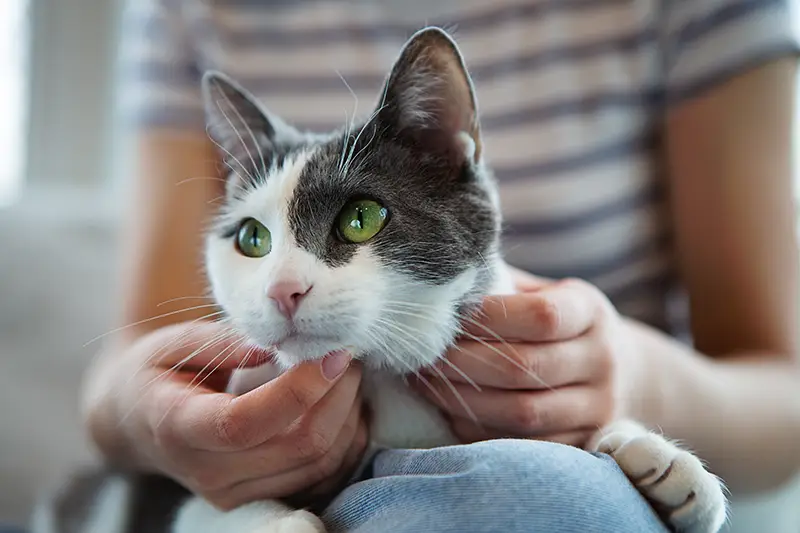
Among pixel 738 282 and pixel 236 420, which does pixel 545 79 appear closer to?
pixel 738 282

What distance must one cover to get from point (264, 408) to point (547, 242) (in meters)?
0.68

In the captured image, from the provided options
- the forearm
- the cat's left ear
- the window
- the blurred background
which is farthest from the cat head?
the window

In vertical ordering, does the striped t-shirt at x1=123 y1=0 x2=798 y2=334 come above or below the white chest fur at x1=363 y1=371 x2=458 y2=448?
above

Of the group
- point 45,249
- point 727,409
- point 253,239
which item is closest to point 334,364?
point 253,239

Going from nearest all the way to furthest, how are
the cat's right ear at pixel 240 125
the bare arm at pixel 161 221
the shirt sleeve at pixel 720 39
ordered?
the cat's right ear at pixel 240 125 < the shirt sleeve at pixel 720 39 < the bare arm at pixel 161 221

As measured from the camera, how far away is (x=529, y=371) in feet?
2.27

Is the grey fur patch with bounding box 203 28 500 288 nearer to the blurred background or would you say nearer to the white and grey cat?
the white and grey cat

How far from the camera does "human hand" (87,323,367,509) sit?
61 cm

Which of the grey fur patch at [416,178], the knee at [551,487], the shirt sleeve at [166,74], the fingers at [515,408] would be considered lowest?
the knee at [551,487]

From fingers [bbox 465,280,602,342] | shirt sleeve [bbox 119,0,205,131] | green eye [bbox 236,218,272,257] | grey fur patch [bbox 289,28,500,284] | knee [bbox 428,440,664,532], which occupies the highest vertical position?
shirt sleeve [bbox 119,0,205,131]

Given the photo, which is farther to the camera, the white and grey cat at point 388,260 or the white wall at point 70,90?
the white wall at point 70,90

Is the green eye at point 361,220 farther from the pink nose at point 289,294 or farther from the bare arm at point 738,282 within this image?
the bare arm at point 738,282

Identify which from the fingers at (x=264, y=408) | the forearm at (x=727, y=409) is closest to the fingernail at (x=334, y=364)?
the fingers at (x=264, y=408)

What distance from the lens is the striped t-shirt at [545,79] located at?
113 centimetres
